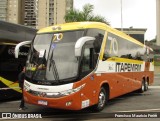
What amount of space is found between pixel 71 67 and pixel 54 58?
0.67m

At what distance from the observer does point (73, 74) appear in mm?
9508

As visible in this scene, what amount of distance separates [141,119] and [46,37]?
159 inches

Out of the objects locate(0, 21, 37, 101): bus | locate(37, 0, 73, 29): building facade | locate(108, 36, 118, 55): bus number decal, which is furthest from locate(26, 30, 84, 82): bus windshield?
locate(37, 0, 73, 29): building facade

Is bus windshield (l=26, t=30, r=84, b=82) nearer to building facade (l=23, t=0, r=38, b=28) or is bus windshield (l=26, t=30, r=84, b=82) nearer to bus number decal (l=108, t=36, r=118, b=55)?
bus number decal (l=108, t=36, r=118, b=55)

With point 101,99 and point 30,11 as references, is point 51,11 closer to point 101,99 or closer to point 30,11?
point 30,11

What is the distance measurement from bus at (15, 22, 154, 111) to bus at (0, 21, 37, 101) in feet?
7.96

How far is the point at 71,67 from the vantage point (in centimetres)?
959

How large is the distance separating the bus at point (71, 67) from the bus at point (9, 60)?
2426 mm

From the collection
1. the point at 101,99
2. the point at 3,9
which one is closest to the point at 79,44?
the point at 101,99

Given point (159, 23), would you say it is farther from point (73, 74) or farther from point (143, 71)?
point (73, 74)

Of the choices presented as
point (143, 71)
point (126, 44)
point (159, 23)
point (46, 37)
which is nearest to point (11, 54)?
point (46, 37)

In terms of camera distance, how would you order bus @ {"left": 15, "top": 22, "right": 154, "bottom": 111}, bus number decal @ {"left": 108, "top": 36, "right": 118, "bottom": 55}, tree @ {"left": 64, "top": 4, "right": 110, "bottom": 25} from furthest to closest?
1. tree @ {"left": 64, "top": 4, "right": 110, "bottom": 25}
2. bus number decal @ {"left": 108, "top": 36, "right": 118, "bottom": 55}
3. bus @ {"left": 15, "top": 22, "right": 154, "bottom": 111}

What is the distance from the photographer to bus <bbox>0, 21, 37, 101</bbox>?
12703 mm

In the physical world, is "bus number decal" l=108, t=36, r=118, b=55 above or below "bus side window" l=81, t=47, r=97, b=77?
above
